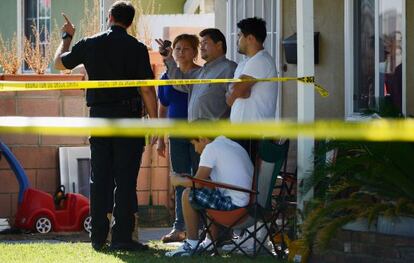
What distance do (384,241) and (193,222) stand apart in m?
1.71

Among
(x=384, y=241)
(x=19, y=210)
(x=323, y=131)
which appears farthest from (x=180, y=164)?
(x=323, y=131)

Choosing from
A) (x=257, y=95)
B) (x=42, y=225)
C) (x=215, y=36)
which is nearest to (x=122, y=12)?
(x=215, y=36)

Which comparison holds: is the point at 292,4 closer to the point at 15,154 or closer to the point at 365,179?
the point at 15,154

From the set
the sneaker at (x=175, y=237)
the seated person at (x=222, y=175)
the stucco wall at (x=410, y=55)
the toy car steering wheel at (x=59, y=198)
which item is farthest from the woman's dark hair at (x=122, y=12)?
the toy car steering wheel at (x=59, y=198)

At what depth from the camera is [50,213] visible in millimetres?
10820

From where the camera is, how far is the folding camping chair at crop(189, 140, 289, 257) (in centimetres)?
852

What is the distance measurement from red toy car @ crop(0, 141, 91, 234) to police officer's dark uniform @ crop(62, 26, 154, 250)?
5.11 ft

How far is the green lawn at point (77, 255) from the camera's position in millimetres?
8711

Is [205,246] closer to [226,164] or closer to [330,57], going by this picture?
[226,164]

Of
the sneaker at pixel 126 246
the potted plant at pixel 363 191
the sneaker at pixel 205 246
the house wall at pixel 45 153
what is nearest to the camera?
the potted plant at pixel 363 191

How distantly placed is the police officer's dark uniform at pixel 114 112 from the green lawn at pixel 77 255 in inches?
9.3

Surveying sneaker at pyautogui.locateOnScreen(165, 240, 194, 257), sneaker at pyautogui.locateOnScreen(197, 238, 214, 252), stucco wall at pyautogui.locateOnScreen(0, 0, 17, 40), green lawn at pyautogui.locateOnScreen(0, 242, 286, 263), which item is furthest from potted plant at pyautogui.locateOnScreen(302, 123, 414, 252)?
stucco wall at pyautogui.locateOnScreen(0, 0, 17, 40)

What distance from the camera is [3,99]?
11.5 m

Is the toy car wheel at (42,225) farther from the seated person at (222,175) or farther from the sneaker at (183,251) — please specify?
the seated person at (222,175)
